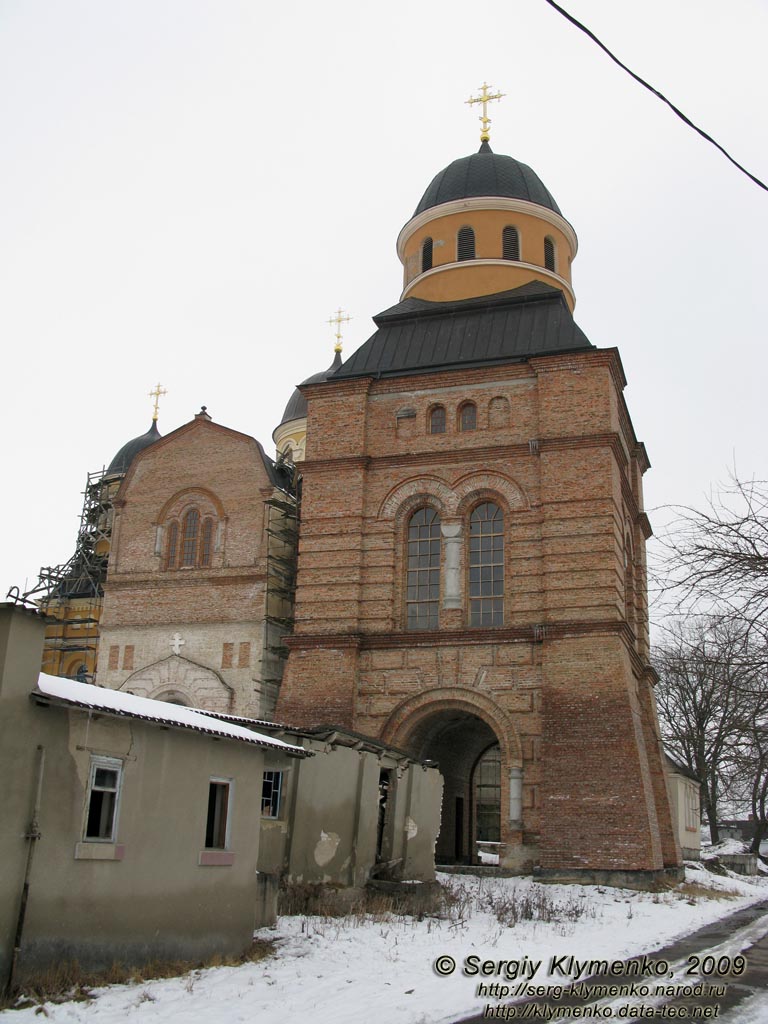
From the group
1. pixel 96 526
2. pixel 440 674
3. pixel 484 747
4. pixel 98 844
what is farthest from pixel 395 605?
pixel 96 526

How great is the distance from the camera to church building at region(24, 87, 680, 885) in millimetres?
22734

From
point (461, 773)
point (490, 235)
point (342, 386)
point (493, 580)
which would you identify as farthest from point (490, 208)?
point (461, 773)

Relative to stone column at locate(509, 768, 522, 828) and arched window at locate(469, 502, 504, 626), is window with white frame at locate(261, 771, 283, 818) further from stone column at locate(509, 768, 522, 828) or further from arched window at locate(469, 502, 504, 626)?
arched window at locate(469, 502, 504, 626)

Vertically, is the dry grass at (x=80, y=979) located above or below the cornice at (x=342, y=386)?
below

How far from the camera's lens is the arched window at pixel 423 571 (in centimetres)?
2522

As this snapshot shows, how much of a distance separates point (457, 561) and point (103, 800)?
15432mm

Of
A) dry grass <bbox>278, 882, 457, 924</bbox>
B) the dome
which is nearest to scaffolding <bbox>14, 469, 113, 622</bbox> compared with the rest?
the dome

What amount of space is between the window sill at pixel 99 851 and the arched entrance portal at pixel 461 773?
14.7 m

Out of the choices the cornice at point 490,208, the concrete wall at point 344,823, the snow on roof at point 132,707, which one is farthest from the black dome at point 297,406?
the snow on roof at point 132,707

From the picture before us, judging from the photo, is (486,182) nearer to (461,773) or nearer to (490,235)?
(490,235)

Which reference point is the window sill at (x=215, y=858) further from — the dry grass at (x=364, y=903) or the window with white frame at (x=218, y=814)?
the dry grass at (x=364, y=903)

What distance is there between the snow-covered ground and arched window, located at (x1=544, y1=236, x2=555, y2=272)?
18.5 m

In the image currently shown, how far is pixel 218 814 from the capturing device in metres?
12.0

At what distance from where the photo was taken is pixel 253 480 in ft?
97.1
